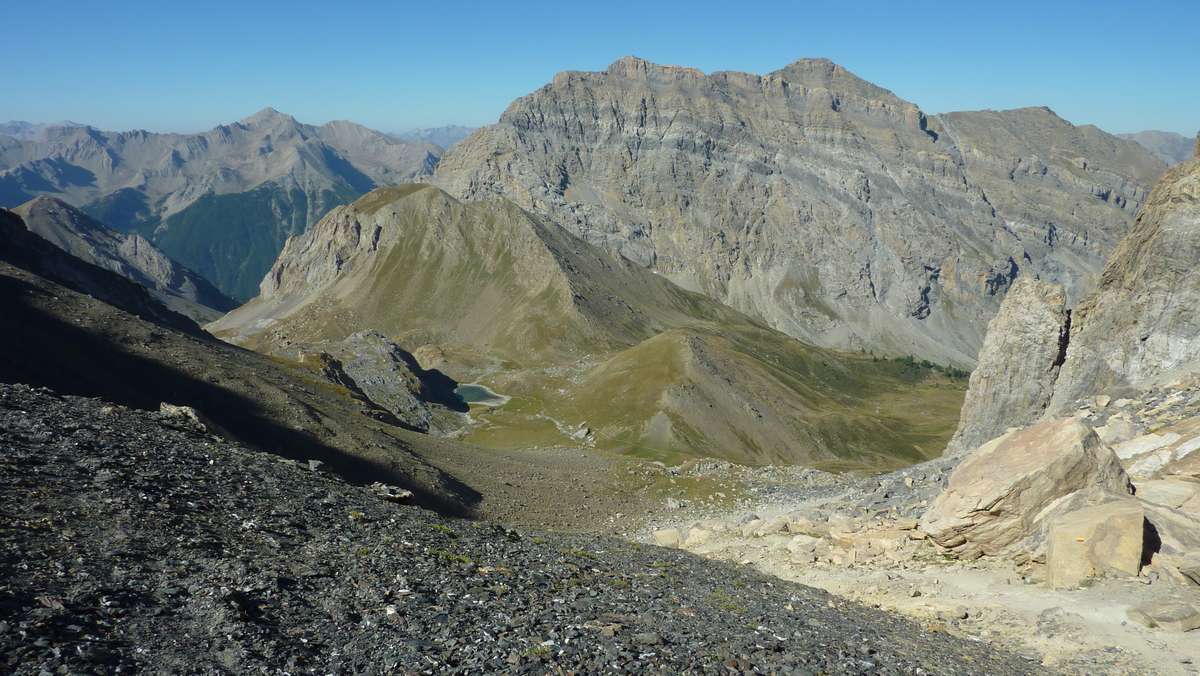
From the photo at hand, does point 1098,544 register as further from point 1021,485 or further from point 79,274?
point 79,274

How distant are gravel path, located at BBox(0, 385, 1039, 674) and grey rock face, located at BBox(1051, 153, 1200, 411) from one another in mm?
36146

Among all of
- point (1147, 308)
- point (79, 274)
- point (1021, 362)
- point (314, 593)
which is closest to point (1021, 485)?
point (314, 593)

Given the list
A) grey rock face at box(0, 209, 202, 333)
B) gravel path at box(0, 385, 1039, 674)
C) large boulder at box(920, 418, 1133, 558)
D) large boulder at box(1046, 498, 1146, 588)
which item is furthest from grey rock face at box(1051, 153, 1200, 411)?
grey rock face at box(0, 209, 202, 333)

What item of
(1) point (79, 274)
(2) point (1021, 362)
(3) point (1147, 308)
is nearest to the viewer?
(3) point (1147, 308)

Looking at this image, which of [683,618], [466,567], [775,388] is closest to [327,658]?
[466,567]

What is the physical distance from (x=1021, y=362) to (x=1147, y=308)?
1241cm

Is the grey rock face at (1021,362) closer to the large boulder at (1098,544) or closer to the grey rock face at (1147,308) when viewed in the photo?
the grey rock face at (1147,308)

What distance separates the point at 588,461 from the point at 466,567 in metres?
50.7

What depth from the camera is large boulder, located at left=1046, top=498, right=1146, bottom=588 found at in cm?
2428

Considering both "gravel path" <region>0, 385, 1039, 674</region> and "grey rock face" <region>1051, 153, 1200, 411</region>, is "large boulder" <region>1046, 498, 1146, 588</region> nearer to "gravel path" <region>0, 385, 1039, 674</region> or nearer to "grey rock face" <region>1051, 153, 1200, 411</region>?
"gravel path" <region>0, 385, 1039, 674</region>

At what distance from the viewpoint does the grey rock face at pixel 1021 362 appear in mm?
60406

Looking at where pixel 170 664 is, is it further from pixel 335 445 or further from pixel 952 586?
pixel 335 445

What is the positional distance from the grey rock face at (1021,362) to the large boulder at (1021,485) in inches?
1376

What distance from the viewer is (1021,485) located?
1086 inches
